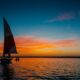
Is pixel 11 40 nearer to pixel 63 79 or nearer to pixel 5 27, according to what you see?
pixel 5 27

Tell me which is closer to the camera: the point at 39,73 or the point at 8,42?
the point at 39,73

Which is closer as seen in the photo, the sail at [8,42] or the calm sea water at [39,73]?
the calm sea water at [39,73]

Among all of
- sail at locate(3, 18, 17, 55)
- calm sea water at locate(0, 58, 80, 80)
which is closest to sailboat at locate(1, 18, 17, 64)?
sail at locate(3, 18, 17, 55)

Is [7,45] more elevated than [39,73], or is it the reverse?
[7,45]

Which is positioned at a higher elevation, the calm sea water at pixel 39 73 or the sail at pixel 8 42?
the sail at pixel 8 42

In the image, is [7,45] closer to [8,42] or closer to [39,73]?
[8,42]

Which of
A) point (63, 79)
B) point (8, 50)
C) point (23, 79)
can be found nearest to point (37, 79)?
point (23, 79)

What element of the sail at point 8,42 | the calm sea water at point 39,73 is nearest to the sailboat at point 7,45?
the sail at point 8,42

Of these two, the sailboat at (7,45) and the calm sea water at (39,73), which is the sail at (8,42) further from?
the calm sea water at (39,73)

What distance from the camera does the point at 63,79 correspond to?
40000 mm

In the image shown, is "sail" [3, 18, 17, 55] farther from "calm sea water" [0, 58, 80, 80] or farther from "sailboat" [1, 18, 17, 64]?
"calm sea water" [0, 58, 80, 80]

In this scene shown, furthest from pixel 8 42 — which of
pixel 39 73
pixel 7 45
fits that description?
pixel 39 73

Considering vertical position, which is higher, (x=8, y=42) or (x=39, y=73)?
(x=8, y=42)

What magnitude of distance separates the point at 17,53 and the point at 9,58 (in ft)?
13.2
